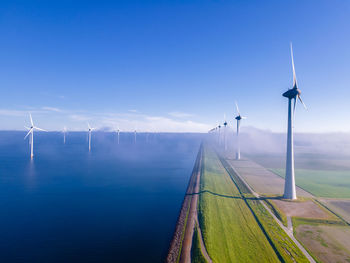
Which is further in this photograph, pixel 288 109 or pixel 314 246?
pixel 288 109

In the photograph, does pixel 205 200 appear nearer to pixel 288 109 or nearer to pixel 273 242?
pixel 273 242

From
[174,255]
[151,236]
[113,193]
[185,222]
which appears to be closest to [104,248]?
[151,236]

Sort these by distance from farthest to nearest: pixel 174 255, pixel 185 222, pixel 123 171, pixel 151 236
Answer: pixel 123 171
pixel 185 222
pixel 151 236
pixel 174 255

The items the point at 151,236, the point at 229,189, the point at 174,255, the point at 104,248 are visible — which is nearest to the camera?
the point at 174,255

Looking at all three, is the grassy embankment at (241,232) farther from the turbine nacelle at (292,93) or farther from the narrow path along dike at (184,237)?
the turbine nacelle at (292,93)

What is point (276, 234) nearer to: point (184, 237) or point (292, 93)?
point (184, 237)

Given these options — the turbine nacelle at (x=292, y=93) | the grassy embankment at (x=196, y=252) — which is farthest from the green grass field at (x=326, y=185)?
the grassy embankment at (x=196, y=252)

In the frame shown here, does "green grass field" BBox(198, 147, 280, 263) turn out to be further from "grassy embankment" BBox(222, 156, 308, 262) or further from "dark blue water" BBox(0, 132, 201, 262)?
"dark blue water" BBox(0, 132, 201, 262)
